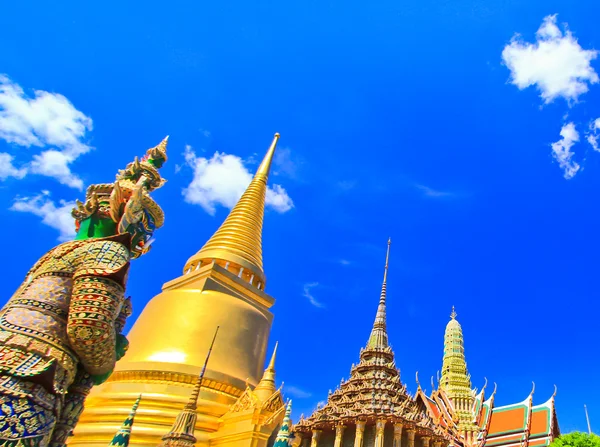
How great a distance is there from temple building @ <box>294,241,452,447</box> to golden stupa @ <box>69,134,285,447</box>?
172 inches

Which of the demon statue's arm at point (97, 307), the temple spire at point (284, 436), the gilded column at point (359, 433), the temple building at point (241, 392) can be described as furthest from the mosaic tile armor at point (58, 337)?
the gilded column at point (359, 433)

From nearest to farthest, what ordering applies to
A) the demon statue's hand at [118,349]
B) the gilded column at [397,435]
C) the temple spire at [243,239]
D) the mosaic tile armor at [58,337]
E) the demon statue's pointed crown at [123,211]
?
the mosaic tile armor at [58,337] → the demon statue's hand at [118,349] → the demon statue's pointed crown at [123,211] → the gilded column at [397,435] → the temple spire at [243,239]

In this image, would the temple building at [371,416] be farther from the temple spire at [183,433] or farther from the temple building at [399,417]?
the temple spire at [183,433]

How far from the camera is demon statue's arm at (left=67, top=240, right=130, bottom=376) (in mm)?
2322

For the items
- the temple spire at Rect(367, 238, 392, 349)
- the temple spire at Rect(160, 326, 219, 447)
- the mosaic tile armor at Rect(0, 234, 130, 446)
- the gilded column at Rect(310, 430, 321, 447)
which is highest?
the temple spire at Rect(367, 238, 392, 349)

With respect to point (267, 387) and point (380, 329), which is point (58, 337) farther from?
point (380, 329)

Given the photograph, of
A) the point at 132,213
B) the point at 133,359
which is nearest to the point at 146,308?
the point at 133,359

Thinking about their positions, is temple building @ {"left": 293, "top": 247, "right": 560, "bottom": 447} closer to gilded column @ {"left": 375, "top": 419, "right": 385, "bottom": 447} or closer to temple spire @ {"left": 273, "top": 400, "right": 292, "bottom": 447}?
gilded column @ {"left": 375, "top": 419, "right": 385, "bottom": 447}

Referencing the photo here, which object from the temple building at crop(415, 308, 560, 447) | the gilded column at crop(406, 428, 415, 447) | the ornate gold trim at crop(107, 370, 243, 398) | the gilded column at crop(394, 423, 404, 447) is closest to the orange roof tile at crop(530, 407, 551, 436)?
the temple building at crop(415, 308, 560, 447)

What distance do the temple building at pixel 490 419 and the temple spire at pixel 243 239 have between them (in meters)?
12.4

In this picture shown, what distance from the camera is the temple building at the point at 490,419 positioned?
815 inches

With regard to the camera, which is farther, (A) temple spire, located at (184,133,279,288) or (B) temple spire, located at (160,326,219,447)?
(A) temple spire, located at (184,133,279,288)

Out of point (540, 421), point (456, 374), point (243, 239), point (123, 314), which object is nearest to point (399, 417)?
point (540, 421)

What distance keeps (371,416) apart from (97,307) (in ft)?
57.3
